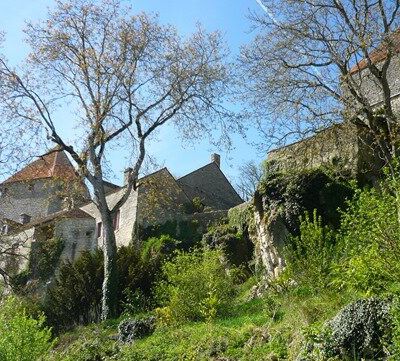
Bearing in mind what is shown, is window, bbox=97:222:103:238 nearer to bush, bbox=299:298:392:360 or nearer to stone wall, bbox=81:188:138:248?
stone wall, bbox=81:188:138:248

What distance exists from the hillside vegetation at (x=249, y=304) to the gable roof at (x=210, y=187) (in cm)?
1366

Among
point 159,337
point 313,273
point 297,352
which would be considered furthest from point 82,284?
point 297,352

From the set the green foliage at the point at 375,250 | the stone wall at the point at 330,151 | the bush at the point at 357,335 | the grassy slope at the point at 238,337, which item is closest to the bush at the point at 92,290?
the grassy slope at the point at 238,337

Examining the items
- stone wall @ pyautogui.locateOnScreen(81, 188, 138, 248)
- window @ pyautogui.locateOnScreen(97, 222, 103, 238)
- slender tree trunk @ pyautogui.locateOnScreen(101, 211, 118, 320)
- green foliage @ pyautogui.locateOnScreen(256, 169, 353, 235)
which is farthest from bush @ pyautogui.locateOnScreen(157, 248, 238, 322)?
window @ pyautogui.locateOnScreen(97, 222, 103, 238)

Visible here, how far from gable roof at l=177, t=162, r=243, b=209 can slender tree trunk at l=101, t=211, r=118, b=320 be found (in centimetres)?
1446

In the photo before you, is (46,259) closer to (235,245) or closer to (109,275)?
(109,275)

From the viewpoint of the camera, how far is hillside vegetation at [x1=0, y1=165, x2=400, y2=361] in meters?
9.22

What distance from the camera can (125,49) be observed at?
877 inches

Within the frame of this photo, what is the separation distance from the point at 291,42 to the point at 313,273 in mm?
7875

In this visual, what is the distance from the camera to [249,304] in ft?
51.9

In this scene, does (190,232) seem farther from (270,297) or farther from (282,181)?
(270,297)

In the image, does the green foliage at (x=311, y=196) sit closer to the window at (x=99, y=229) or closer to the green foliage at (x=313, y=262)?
the green foliage at (x=313, y=262)

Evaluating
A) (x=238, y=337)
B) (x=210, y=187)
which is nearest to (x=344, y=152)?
(x=238, y=337)

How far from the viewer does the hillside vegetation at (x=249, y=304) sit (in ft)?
30.2
